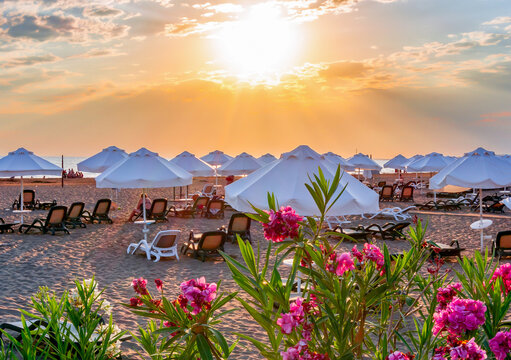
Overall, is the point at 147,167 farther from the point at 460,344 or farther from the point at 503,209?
the point at 503,209

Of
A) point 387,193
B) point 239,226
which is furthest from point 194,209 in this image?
point 387,193

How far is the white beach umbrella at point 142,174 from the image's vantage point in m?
12.2

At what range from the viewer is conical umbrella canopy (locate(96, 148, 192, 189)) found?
12219 millimetres

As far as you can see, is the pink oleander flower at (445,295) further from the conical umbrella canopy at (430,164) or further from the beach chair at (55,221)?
the conical umbrella canopy at (430,164)

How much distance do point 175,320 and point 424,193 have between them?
3071cm

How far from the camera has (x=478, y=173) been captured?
36.9 ft

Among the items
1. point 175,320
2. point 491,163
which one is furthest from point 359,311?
point 491,163

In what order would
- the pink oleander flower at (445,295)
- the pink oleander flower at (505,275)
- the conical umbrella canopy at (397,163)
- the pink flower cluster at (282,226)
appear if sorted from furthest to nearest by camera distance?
the conical umbrella canopy at (397,163) < the pink oleander flower at (505,275) < the pink oleander flower at (445,295) < the pink flower cluster at (282,226)

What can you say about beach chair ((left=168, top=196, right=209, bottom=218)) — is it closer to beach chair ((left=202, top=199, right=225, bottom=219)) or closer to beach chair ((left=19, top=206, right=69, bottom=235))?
beach chair ((left=202, top=199, right=225, bottom=219))

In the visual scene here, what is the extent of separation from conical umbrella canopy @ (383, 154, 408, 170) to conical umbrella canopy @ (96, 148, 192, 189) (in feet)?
81.4

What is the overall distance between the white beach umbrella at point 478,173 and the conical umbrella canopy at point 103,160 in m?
14.0

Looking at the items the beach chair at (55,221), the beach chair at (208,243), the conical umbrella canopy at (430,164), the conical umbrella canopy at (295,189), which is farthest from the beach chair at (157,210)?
the conical umbrella canopy at (430,164)

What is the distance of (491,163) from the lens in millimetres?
11531

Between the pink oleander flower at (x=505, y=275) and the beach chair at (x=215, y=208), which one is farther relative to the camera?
the beach chair at (x=215, y=208)
